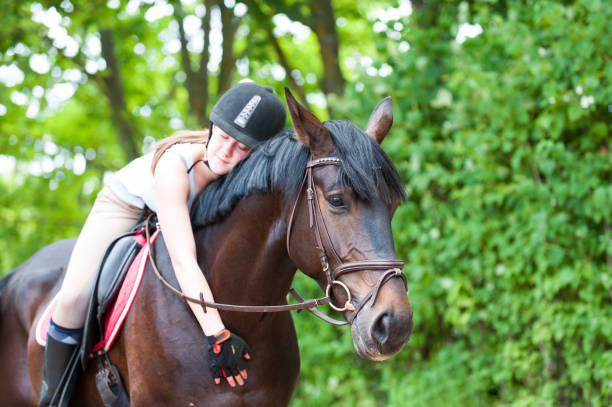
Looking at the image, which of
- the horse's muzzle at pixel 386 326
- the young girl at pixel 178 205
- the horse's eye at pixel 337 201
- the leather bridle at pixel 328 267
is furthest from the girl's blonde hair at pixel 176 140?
the horse's muzzle at pixel 386 326

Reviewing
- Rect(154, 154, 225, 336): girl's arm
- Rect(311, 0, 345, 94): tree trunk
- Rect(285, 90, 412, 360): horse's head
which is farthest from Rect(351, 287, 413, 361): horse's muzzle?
Rect(311, 0, 345, 94): tree trunk

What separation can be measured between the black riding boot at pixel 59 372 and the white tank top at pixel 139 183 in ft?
2.59

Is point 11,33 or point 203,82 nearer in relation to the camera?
point 11,33

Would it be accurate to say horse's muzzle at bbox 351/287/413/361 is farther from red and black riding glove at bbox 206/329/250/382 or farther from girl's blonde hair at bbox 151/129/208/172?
girl's blonde hair at bbox 151/129/208/172

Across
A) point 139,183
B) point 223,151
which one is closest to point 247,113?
point 223,151

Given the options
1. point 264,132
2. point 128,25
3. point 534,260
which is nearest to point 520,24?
point 534,260

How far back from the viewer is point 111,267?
2.84 meters

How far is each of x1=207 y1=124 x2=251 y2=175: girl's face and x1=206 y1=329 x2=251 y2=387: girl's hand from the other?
0.73 meters

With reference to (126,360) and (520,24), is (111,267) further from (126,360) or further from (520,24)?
(520,24)

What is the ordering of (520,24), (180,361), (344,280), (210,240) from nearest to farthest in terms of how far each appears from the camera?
(344,280) < (180,361) < (210,240) < (520,24)

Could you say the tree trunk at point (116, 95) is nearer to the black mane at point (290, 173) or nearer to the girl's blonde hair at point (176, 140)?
the girl's blonde hair at point (176, 140)

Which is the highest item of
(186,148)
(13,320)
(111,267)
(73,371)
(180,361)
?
(186,148)

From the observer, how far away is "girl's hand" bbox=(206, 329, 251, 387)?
7.89ft

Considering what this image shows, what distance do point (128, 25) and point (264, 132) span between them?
8064mm
